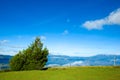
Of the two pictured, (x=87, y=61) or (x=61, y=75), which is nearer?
(x=61, y=75)

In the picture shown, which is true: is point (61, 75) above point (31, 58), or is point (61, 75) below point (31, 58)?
below

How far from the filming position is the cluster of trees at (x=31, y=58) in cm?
3262

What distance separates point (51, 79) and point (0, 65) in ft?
60.7

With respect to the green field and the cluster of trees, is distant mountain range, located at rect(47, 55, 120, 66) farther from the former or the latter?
the green field

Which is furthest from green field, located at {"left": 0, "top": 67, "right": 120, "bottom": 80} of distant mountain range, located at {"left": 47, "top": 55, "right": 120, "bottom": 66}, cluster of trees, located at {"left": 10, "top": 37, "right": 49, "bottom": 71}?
distant mountain range, located at {"left": 47, "top": 55, "right": 120, "bottom": 66}

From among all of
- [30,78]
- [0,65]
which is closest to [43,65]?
[0,65]

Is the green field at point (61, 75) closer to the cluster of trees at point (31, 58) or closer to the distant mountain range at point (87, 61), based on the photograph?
the cluster of trees at point (31, 58)

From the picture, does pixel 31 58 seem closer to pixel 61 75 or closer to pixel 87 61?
pixel 61 75

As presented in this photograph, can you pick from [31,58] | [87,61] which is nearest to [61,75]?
[31,58]

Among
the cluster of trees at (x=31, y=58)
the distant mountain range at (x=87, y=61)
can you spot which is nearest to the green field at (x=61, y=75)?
the cluster of trees at (x=31, y=58)

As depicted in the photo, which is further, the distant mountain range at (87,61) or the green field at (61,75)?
the distant mountain range at (87,61)

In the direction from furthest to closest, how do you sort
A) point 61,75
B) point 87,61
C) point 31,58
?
point 87,61 → point 31,58 → point 61,75

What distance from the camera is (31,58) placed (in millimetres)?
33562

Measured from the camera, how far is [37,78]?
21.1 metres
